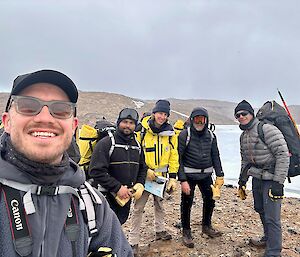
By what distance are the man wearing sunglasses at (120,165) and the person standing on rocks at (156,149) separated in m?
0.71

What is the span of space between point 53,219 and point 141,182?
3256 millimetres

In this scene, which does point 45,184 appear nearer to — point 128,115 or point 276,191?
point 128,115

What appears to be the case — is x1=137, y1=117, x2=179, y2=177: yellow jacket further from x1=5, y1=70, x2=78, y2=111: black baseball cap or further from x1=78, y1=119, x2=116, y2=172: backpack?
x1=5, y1=70, x2=78, y2=111: black baseball cap

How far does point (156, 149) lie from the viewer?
551cm

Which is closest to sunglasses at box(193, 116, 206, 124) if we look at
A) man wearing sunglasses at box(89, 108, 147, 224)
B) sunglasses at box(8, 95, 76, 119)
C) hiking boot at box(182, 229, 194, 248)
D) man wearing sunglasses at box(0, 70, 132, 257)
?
man wearing sunglasses at box(89, 108, 147, 224)

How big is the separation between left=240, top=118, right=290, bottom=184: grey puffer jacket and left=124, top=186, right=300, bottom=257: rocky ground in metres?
1.66

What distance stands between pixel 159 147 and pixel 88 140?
4.41ft

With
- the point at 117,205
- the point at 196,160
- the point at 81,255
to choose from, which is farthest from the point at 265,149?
the point at 81,255

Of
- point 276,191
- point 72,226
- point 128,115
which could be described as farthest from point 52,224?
point 276,191

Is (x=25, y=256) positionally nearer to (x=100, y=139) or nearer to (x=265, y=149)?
(x=100, y=139)

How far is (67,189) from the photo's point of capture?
1792 millimetres

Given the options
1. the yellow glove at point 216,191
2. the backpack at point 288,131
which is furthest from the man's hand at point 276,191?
the yellow glove at point 216,191

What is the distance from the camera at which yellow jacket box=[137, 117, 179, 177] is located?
18.0ft

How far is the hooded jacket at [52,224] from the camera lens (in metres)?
1.59
